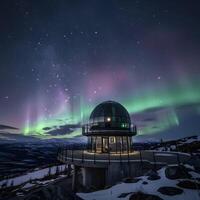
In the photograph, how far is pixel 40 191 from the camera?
11336 mm

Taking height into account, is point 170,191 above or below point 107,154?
below

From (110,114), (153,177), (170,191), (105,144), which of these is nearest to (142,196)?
(170,191)

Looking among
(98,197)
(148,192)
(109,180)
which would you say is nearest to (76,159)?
(109,180)

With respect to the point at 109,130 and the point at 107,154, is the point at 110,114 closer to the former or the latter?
the point at 109,130

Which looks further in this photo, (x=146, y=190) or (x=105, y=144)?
(x=105, y=144)

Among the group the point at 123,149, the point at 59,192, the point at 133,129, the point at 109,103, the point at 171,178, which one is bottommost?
the point at 59,192

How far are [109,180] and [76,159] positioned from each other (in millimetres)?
4099

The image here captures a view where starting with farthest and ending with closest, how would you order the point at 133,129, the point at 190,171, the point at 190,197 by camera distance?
the point at 133,129 → the point at 190,171 → the point at 190,197

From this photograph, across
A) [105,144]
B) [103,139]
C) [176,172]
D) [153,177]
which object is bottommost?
[153,177]

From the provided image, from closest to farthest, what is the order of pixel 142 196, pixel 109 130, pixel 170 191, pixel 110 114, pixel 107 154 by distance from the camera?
pixel 142 196
pixel 170 191
pixel 107 154
pixel 109 130
pixel 110 114

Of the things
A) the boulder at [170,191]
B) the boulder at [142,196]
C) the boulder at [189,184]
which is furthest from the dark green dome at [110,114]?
the boulder at [142,196]

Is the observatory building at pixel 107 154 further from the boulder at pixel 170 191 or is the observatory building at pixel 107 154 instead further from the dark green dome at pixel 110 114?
the boulder at pixel 170 191

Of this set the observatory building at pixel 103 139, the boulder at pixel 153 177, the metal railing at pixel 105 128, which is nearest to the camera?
the boulder at pixel 153 177

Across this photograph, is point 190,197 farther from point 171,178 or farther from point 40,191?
point 40,191
